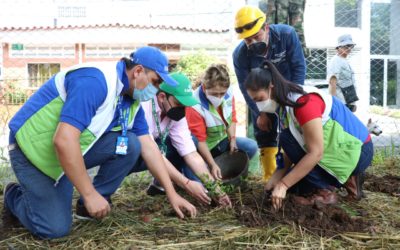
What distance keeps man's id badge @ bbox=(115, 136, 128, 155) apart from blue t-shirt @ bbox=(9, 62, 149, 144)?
1.12ft

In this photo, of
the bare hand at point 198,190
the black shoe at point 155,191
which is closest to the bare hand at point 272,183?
the bare hand at point 198,190

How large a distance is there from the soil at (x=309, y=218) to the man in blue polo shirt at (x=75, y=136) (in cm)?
40

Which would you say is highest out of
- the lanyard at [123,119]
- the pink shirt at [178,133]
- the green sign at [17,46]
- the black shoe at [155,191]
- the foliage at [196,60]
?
the green sign at [17,46]

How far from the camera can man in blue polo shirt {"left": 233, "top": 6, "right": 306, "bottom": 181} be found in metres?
4.06

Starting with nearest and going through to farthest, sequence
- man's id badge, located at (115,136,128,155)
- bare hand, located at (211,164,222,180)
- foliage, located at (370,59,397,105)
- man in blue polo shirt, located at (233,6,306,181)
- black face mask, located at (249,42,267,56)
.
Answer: man's id badge, located at (115,136,128,155), bare hand, located at (211,164,222,180), man in blue polo shirt, located at (233,6,306,181), black face mask, located at (249,42,267,56), foliage, located at (370,59,397,105)

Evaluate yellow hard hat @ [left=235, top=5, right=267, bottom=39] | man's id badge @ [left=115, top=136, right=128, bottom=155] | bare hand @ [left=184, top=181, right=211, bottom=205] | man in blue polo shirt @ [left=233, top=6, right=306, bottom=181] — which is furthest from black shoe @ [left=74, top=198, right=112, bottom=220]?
yellow hard hat @ [left=235, top=5, right=267, bottom=39]

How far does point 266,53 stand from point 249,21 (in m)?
0.41

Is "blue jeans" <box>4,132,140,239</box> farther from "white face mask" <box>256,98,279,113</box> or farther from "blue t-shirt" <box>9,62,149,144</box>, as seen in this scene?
"white face mask" <box>256,98,279,113</box>

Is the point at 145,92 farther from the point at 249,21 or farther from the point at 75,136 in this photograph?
the point at 249,21

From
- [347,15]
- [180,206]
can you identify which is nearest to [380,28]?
[347,15]

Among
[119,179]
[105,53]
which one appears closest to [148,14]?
[105,53]

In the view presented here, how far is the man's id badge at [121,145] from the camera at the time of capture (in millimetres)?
2947

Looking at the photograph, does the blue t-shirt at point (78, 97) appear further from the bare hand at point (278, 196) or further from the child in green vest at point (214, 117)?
the child in green vest at point (214, 117)

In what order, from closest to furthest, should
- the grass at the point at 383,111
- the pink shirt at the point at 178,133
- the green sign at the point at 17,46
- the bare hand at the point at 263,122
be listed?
the pink shirt at the point at 178,133, the bare hand at the point at 263,122, the green sign at the point at 17,46, the grass at the point at 383,111
